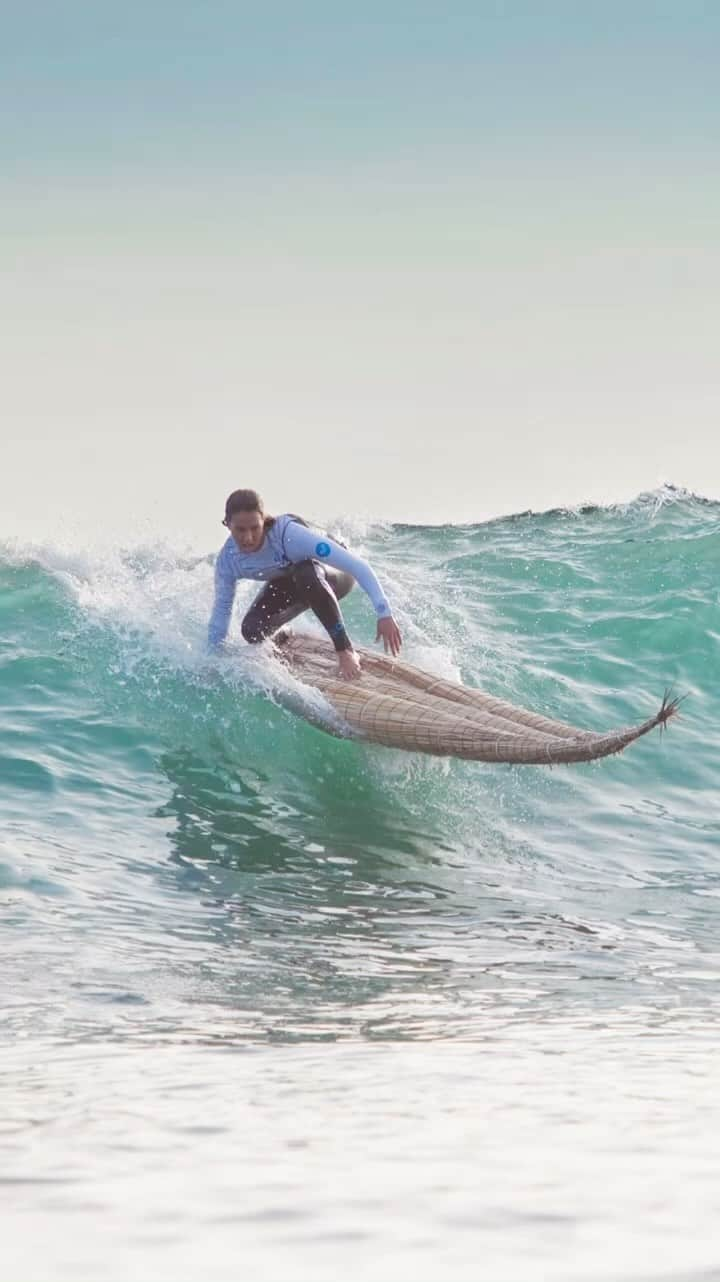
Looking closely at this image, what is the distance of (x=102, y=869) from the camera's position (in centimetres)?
689

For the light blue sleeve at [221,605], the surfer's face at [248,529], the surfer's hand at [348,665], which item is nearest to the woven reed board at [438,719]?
the surfer's hand at [348,665]

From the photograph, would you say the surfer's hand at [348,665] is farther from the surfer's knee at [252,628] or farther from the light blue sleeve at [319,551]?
the surfer's knee at [252,628]

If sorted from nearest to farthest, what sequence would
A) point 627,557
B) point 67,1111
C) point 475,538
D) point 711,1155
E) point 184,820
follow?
1. point 711,1155
2. point 67,1111
3. point 184,820
4. point 627,557
5. point 475,538

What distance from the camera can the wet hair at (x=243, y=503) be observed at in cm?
855

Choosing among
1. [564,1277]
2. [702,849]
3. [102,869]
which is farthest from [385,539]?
[564,1277]

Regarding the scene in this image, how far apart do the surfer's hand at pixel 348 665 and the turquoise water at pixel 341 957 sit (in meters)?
0.30

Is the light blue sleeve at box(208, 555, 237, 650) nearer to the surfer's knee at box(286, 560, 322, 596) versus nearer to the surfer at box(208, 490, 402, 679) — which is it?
the surfer at box(208, 490, 402, 679)

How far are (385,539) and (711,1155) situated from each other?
19.9m

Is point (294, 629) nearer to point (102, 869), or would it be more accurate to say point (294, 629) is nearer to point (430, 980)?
point (102, 869)

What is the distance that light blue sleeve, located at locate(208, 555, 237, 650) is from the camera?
902 centimetres

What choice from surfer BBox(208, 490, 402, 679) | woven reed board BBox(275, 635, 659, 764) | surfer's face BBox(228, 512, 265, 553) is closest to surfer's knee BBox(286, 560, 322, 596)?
surfer BBox(208, 490, 402, 679)

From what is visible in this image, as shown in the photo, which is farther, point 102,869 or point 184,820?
point 184,820

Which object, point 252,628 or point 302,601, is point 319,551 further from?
point 252,628

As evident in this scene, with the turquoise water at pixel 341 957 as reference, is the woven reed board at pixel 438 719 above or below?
above
